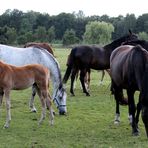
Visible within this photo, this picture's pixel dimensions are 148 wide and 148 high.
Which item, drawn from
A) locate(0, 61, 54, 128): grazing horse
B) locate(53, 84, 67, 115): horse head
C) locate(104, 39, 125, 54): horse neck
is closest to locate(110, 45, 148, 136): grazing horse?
locate(53, 84, 67, 115): horse head

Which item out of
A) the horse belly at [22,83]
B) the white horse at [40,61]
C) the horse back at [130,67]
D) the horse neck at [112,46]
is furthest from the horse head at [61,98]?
the horse neck at [112,46]

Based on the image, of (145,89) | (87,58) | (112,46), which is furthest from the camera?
(87,58)

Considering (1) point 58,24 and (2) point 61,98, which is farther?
(1) point 58,24

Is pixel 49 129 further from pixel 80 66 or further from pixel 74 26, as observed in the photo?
pixel 74 26

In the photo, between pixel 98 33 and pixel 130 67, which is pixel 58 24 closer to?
pixel 98 33

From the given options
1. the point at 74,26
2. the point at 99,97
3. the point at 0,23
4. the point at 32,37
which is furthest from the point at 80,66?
the point at 74,26

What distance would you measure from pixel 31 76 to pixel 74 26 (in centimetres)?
9962

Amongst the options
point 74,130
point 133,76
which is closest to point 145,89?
point 133,76

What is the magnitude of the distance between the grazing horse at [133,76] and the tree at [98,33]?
7939 cm

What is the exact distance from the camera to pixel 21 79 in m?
8.48

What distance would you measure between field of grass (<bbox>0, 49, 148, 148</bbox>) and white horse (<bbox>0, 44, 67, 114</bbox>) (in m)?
0.44

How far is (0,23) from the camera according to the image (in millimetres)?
96062

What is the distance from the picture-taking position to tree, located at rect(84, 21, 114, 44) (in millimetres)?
90750

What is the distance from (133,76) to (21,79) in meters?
2.65
